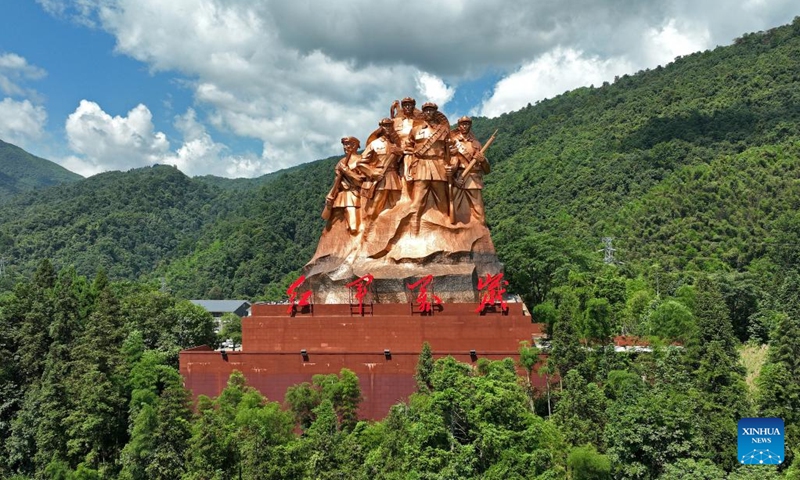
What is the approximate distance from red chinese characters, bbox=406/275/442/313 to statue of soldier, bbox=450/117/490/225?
211 centimetres

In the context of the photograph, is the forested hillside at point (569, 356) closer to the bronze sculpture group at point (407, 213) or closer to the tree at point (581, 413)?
the tree at point (581, 413)

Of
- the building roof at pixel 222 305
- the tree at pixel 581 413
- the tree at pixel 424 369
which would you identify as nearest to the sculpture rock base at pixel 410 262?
the tree at pixel 424 369

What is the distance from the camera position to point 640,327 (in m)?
18.9

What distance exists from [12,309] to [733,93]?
4394 centimetres

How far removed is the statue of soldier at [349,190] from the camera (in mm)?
17297

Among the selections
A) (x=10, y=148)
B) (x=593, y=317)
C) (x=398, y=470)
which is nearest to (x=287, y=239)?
(x=593, y=317)

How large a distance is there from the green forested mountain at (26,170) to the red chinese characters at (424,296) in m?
148

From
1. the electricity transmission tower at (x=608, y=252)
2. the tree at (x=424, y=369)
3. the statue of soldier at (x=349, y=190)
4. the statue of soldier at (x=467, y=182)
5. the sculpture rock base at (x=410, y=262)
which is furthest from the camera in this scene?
the electricity transmission tower at (x=608, y=252)

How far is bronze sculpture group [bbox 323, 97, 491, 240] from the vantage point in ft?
54.2

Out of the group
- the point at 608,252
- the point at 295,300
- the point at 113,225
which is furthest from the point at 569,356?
the point at 113,225

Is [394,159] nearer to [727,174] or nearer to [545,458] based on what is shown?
[545,458]

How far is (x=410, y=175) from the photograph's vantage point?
16609mm

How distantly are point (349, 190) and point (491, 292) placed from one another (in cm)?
472

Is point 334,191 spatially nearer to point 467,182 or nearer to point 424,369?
point 467,182
